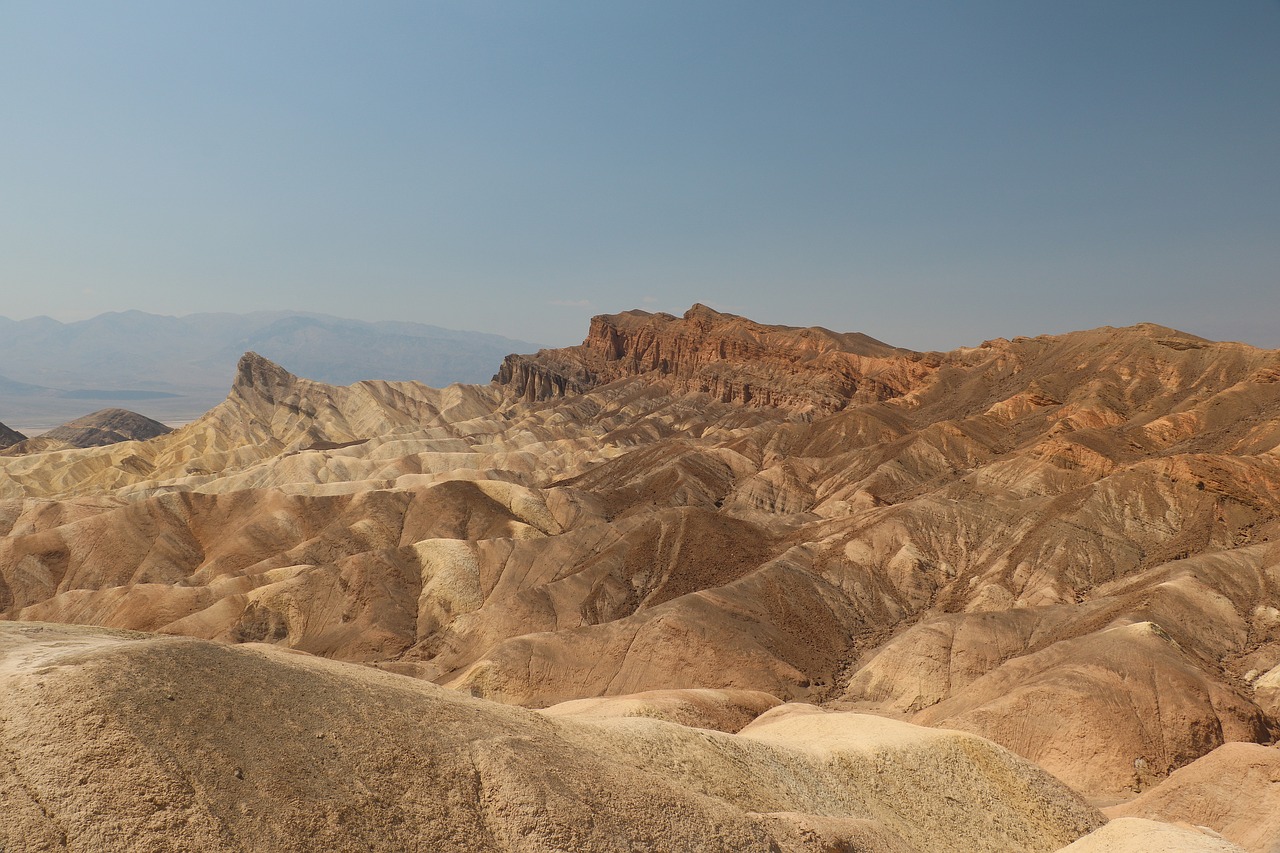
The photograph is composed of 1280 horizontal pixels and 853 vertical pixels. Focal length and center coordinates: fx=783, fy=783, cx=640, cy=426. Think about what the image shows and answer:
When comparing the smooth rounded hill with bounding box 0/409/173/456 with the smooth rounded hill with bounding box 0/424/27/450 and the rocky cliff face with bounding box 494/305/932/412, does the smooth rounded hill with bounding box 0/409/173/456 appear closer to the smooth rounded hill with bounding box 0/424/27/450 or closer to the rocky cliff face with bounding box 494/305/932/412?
the smooth rounded hill with bounding box 0/424/27/450

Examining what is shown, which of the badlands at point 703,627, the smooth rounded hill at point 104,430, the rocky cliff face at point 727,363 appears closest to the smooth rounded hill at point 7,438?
the smooth rounded hill at point 104,430

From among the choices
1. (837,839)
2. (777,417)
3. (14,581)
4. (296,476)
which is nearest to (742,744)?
(837,839)

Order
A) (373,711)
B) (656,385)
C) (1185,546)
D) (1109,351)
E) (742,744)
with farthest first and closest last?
(656,385) → (1109,351) → (1185,546) → (742,744) → (373,711)

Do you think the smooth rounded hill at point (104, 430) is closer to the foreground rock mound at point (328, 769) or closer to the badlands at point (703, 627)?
the badlands at point (703, 627)

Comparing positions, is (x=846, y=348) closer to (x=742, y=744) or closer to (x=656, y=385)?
(x=656, y=385)

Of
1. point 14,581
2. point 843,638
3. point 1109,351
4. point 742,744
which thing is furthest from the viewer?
point 1109,351

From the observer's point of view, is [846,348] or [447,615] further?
[846,348]

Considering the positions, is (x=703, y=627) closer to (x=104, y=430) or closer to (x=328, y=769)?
(x=328, y=769)

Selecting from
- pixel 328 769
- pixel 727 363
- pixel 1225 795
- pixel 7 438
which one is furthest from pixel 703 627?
pixel 7 438

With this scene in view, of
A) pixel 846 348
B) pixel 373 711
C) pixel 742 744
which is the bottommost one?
pixel 742 744
